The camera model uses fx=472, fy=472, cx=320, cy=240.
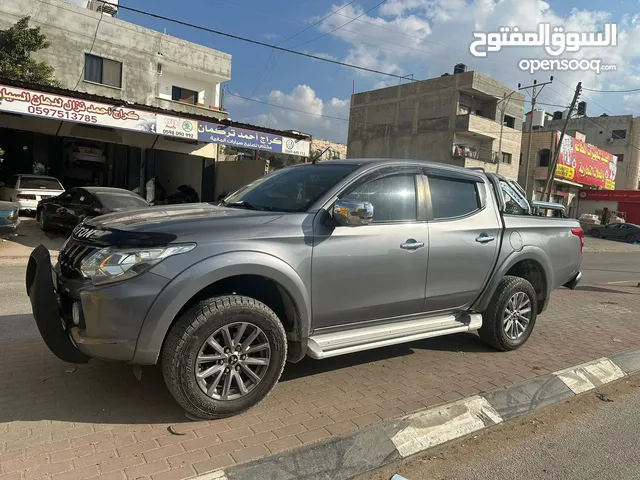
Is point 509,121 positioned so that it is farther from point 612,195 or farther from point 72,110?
point 72,110

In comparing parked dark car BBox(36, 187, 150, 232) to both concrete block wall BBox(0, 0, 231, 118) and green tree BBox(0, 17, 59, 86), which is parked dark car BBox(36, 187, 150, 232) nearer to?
green tree BBox(0, 17, 59, 86)

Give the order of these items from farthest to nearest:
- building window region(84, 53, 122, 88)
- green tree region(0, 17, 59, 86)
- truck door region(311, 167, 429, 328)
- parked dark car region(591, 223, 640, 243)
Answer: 1. parked dark car region(591, 223, 640, 243)
2. building window region(84, 53, 122, 88)
3. green tree region(0, 17, 59, 86)
4. truck door region(311, 167, 429, 328)

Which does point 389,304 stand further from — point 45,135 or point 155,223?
point 45,135

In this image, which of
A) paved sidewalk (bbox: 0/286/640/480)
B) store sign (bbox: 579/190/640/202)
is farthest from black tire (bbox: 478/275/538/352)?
store sign (bbox: 579/190/640/202)

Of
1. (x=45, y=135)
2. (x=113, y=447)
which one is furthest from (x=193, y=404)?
(x=45, y=135)

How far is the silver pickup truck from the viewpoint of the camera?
285 cm

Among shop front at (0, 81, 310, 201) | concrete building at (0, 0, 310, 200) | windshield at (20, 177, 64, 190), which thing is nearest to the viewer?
shop front at (0, 81, 310, 201)

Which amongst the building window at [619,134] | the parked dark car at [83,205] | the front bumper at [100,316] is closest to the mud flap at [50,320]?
the front bumper at [100,316]

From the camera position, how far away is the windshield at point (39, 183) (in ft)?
49.2

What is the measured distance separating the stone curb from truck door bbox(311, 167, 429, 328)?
846 millimetres

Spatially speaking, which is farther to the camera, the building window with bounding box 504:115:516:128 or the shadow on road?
the building window with bounding box 504:115:516:128

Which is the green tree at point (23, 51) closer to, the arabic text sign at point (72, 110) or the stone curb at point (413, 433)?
the arabic text sign at point (72, 110)

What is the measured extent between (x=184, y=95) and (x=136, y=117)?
434 inches

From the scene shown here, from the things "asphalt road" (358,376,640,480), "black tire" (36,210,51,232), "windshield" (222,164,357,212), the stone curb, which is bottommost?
"asphalt road" (358,376,640,480)
